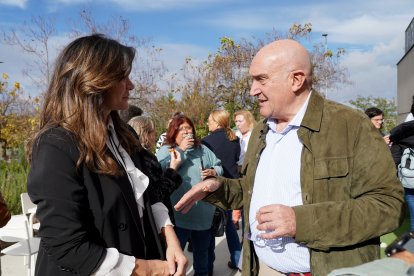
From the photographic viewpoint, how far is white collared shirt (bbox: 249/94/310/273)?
2156 millimetres

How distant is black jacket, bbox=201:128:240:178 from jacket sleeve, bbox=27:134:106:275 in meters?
4.52

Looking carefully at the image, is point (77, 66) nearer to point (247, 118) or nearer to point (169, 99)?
point (247, 118)

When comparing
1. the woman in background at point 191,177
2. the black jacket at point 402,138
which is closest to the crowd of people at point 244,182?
the woman in background at point 191,177

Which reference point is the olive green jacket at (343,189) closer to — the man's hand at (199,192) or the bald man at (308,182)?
the bald man at (308,182)

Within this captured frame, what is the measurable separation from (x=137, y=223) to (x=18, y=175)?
607cm

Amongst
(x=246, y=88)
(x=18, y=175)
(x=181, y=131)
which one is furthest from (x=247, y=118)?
(x=246, y=88)

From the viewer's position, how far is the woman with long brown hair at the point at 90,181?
5.32 ft

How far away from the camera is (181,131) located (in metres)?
4.75

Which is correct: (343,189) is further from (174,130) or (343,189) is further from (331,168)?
(174,130)

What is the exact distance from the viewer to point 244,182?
266 centimetres

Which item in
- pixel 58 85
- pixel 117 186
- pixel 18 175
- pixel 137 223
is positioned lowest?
pixel 18 175

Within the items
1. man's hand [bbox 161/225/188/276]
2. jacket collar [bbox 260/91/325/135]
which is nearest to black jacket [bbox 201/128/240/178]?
jacket collar [bbox 260/91/325/135]

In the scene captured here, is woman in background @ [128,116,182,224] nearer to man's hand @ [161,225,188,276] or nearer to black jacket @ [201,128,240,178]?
man's hand @ [161,225,188,276]

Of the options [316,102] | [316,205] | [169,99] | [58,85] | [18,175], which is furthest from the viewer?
[169,99]
